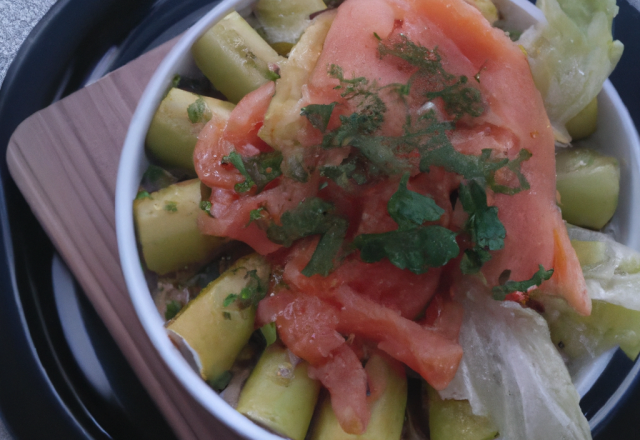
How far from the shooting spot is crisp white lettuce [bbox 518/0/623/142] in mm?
843

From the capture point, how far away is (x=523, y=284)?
2.45 ft

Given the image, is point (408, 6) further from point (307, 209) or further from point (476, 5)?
point (307, 209)

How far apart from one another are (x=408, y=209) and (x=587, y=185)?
47cm

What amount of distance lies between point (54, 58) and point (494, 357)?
1.32 m

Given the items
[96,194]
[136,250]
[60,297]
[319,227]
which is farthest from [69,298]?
[319,227]

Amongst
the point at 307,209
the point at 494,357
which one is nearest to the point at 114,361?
the point at 307,209

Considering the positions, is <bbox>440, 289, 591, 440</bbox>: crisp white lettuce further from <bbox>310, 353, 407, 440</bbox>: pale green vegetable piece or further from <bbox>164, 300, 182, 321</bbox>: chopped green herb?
<bbox>164, 300, 182, 321</bbox>: chopped green herb

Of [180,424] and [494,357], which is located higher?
[494,357]

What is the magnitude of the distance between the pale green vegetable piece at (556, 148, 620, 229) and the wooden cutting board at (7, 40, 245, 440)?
91cm

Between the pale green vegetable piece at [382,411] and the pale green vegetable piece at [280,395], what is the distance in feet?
0.10

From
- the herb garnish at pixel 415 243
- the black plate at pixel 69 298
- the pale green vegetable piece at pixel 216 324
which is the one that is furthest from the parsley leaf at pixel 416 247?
the black plate at pixel 69 298

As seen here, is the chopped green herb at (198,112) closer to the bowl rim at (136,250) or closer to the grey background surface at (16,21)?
the bowl rim at (136,250)

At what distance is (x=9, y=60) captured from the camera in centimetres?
138

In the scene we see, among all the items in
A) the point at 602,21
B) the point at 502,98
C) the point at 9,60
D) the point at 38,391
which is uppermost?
the point at 602,21
